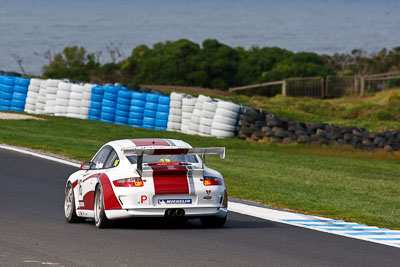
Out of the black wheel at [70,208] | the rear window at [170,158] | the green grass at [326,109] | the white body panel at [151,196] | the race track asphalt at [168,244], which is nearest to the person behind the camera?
the race track asphalt at [168,244]

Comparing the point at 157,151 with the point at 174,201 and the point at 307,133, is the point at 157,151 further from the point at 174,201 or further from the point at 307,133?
the point at 307,133

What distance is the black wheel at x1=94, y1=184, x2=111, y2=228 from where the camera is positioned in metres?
12.2

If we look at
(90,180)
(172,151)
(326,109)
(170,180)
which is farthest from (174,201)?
(326,109)

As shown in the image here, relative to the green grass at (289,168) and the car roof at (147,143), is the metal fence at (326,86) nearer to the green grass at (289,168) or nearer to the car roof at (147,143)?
the green grass at (289,168)

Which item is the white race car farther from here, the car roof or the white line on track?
the white line on track

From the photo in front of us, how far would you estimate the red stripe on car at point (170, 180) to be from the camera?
38.9ft

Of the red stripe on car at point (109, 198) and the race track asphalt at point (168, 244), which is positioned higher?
the red stripe on car at point (109, 198)

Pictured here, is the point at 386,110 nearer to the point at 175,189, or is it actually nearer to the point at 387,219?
the point at 387,219

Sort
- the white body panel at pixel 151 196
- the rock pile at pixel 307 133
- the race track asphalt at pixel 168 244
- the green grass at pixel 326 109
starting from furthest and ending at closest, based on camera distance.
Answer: the green grass at pixel 326 109 → the rock pile at pixel 307 133 → the white body panel at pixel 151 196 → the race track asphalt at pixel 168 244

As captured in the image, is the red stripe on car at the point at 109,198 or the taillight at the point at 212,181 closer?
the red stripe on car at the point at 109,198

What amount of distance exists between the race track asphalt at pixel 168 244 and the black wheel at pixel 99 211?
0.46 feet

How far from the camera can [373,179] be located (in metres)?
23.9

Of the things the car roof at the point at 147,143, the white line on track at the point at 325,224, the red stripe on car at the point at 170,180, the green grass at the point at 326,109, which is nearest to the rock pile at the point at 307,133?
the green grass at the point at 326,109

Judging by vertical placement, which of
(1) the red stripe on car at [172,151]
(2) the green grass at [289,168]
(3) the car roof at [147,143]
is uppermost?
(3) the car roof at [147,143]
